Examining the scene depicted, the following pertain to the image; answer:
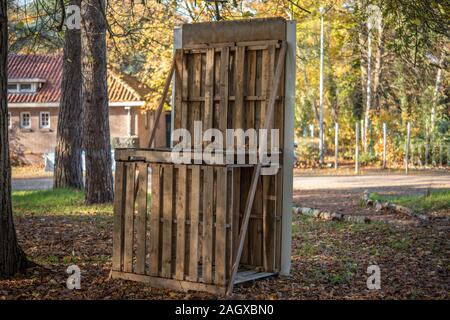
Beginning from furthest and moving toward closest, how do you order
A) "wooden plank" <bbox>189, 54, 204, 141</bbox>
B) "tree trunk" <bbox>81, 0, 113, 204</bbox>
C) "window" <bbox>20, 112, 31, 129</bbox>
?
"window" <bbox>20, 112, 31, 129</bbox>
"tree trunk" <bbox>81, 0, 113, 204</bbox>
"wooden plank" <bbox>189, 54, 204, 141</bbox>

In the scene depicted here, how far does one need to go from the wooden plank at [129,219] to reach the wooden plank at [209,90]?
136cm

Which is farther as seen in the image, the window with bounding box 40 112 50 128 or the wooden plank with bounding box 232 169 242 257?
the window with bounding box 40 112 50 128

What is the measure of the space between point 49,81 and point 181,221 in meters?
39.1

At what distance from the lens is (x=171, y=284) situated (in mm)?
7926

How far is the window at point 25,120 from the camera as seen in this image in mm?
44406

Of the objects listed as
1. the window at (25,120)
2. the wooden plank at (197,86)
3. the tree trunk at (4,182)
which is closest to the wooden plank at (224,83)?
the wooden plank at (197,86)

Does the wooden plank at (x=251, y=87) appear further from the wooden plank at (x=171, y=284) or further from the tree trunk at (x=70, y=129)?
the tree trunk at (x=70, y=129)

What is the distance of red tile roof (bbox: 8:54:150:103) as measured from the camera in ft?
139

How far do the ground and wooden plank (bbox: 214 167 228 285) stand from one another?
28cm

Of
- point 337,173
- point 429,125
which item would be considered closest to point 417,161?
point 429,125

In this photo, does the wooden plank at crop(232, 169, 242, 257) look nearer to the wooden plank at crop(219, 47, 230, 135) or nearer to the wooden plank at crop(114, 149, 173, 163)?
the wooden plank at crop(219, 47, 230, 135)

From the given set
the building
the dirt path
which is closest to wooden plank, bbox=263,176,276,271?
the dirt path

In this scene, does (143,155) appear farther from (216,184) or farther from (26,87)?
(26,87)

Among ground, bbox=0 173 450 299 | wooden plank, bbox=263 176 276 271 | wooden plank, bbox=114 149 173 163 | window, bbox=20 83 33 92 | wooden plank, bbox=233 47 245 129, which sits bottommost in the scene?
ground, bbox=0 173 450 299
